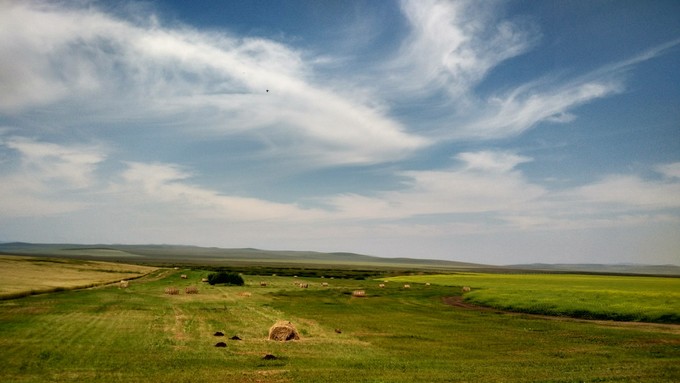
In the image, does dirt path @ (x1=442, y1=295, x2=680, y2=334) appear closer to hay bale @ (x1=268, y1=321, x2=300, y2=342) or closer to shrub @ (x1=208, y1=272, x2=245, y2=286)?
hay bale @ (x1=268, y1=321, x2=300, y2=342)

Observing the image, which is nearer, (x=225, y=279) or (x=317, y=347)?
(x=317, y=347)

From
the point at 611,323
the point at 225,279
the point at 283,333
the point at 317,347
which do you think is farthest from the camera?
the point at 225,279

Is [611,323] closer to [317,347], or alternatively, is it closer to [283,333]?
[317,347]

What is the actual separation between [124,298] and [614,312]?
52.9 metres

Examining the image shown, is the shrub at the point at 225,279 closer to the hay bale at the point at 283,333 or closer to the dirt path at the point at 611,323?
the dirt path at the point at 611,323

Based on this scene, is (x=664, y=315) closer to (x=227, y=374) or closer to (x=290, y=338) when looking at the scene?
(x=290, y=338)

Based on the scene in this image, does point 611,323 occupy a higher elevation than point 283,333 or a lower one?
lower

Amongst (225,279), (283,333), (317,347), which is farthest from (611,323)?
(225,279)

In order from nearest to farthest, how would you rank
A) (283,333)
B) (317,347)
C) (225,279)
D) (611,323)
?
(317,347) < (283,333) < (611,323) < (225,279)

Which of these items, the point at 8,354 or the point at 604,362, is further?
the point at 604,362

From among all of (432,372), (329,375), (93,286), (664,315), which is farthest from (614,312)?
(93,286)

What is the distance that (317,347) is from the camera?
2702 cm

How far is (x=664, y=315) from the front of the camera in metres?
41.2

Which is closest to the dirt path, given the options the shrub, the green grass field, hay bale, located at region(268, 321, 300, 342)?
the green grass field
